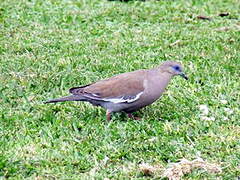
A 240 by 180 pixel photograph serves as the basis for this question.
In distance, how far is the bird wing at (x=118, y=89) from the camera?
5.85 metres

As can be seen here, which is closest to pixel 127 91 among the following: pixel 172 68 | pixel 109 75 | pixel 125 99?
pixel 125 99

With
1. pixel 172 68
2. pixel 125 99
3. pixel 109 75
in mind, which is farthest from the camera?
pixel 109 75

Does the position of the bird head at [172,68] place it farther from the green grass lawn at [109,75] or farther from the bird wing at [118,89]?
the green grass lawn at [109,75]

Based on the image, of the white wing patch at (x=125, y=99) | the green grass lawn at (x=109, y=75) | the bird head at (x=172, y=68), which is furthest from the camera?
the bird head at (x=172, y=68)

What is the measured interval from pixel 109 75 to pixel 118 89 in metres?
1.51

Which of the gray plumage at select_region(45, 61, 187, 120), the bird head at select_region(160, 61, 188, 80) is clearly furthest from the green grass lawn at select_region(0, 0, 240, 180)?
the bird head at select_region(160, 61, 188, 80)

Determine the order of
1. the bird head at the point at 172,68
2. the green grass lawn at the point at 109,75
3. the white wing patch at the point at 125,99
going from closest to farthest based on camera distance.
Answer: the green grass lawn at the point at 109,75 → the white wing patch at the point at 125,99 → the bird head at the point at 172,68

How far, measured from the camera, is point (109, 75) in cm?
742

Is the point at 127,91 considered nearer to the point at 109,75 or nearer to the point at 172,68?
the point at 172,68

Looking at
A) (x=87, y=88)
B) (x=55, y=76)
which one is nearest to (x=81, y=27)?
(x=55, y=76)

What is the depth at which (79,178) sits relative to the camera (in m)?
4.61

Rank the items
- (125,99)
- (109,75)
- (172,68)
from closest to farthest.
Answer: (125,99)
(172,68)
(109,75)

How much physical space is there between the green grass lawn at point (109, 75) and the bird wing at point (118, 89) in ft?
0.80

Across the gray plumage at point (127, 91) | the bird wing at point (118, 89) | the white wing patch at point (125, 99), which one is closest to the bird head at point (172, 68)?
the gray plumage at point (127, 91)
